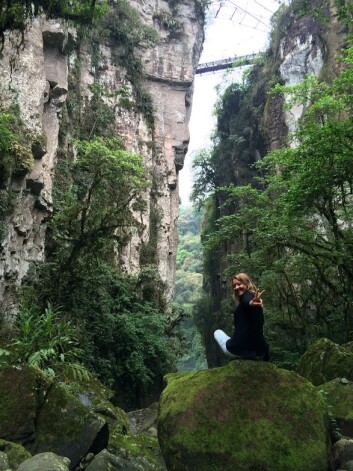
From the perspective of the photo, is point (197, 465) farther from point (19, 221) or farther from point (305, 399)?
point (19, 221)

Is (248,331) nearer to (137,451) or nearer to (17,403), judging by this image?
(137,451)

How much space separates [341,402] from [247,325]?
1862mm

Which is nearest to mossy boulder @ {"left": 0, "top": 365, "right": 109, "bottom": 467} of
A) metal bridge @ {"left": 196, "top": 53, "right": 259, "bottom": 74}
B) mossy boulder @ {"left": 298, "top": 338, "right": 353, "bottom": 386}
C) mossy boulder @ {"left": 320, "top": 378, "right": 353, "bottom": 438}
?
mossy boulder @ {"left": 320, "top": 378, "right": 353, "bottom": 438}

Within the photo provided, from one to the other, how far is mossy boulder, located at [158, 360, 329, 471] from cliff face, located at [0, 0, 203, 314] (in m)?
7.03

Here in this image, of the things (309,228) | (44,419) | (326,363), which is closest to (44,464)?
(44,419)

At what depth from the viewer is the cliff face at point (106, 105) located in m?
11.6

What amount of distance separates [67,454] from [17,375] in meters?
1.01

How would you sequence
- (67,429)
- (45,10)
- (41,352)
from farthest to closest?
(45,10), (41,352), (67,429)

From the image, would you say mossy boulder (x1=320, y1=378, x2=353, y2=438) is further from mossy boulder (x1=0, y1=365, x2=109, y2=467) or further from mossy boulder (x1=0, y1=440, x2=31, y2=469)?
mossy boulder (x1=0, y1=440, x2=31, y2=469)

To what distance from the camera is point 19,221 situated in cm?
1095

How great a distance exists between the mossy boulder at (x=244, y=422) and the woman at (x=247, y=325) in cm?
11

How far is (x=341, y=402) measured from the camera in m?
4.77

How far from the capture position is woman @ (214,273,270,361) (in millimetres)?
3721

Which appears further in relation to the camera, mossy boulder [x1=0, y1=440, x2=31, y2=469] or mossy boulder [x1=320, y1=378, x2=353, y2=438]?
mossy boulder [x1=320, y1=378, x2=353, y2=438]
